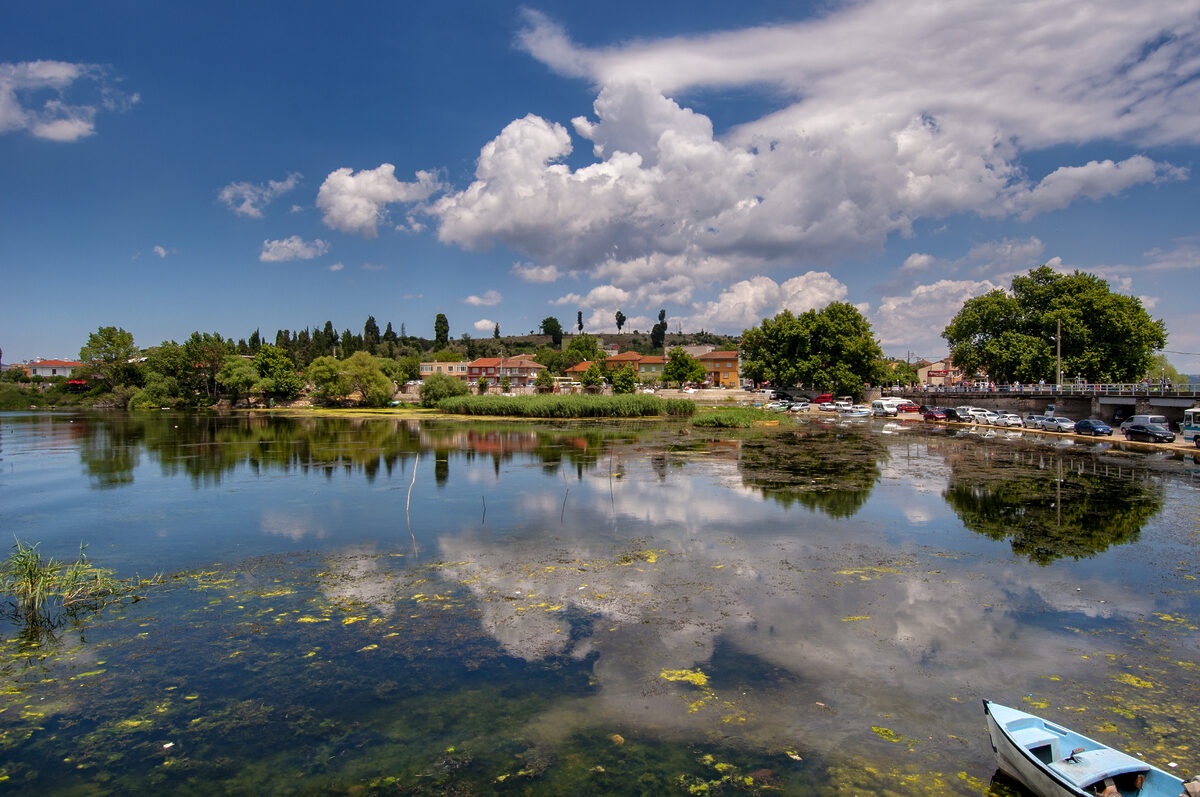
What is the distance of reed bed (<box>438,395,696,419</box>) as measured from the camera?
58.0 metres

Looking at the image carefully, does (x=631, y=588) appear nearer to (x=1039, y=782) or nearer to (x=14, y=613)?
(x=1039, y=782)

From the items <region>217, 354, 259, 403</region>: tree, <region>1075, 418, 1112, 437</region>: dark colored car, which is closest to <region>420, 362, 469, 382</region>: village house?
<region>217, 354, 259, 403</region>: tree

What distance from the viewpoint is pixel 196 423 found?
2206 inches

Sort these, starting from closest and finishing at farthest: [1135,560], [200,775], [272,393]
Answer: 1. [200,775]
2. [1135,560]
3. [272,393]

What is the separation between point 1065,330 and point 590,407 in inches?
1759

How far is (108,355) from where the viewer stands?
283 feet

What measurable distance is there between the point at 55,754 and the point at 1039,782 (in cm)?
998

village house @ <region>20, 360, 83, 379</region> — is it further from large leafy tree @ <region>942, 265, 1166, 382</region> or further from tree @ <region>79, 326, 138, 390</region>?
large leafy tree @ <region>942, 265, 1166, 382</region>

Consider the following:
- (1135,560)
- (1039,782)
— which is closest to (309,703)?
(1039,782)

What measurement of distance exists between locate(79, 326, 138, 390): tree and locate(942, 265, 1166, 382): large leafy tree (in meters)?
107

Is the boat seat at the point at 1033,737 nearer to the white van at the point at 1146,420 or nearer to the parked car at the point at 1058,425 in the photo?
the white van at the point at 1146,420

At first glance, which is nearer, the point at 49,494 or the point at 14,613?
the point at 14,613

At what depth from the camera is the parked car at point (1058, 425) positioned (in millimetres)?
43781

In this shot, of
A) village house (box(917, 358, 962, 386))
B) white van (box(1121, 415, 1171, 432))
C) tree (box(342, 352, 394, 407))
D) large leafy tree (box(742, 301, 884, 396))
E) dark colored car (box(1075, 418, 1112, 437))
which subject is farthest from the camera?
village house (box(917, 358, 962, 386))
